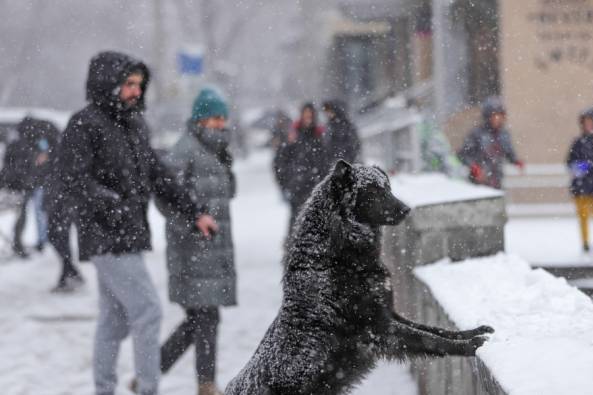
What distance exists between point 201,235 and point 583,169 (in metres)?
5.48

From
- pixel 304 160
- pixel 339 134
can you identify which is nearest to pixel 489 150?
pixel 339 134

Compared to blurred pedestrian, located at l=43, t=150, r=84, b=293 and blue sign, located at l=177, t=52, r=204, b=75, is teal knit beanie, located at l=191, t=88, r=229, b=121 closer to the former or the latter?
blurred pedestrian, located at l=43, t=150, r=84, b=293

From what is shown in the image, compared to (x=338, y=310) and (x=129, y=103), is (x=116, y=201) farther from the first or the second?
(x=338, y=310)

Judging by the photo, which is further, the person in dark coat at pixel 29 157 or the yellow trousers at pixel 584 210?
the person in dark coat at pixel 29 157

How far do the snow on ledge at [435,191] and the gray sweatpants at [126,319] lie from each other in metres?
1.63

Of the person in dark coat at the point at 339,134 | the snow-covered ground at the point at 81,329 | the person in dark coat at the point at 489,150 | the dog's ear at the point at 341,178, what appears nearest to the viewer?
the dog's ear at the point at 341,178

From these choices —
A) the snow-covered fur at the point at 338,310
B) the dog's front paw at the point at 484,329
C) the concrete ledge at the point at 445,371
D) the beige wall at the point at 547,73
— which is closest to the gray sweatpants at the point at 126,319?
the snow-covered fur at the point at 338,310

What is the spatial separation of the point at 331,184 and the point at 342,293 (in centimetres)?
46

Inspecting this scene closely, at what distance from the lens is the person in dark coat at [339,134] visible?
28.4ft

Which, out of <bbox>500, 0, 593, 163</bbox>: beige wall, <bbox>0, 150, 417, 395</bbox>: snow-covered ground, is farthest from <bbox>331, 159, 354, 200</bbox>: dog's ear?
<bbox>500, 0, 593, 163</bbox>: beige wall

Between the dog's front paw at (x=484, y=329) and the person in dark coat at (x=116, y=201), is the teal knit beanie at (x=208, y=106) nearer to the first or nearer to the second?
the person in dark coat at (x=116, y=201)

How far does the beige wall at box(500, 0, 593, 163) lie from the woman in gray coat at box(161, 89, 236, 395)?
29.7 ft

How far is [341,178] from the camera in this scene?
3.25 metres

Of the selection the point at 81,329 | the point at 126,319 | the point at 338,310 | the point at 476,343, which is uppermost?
the point at 338,310
